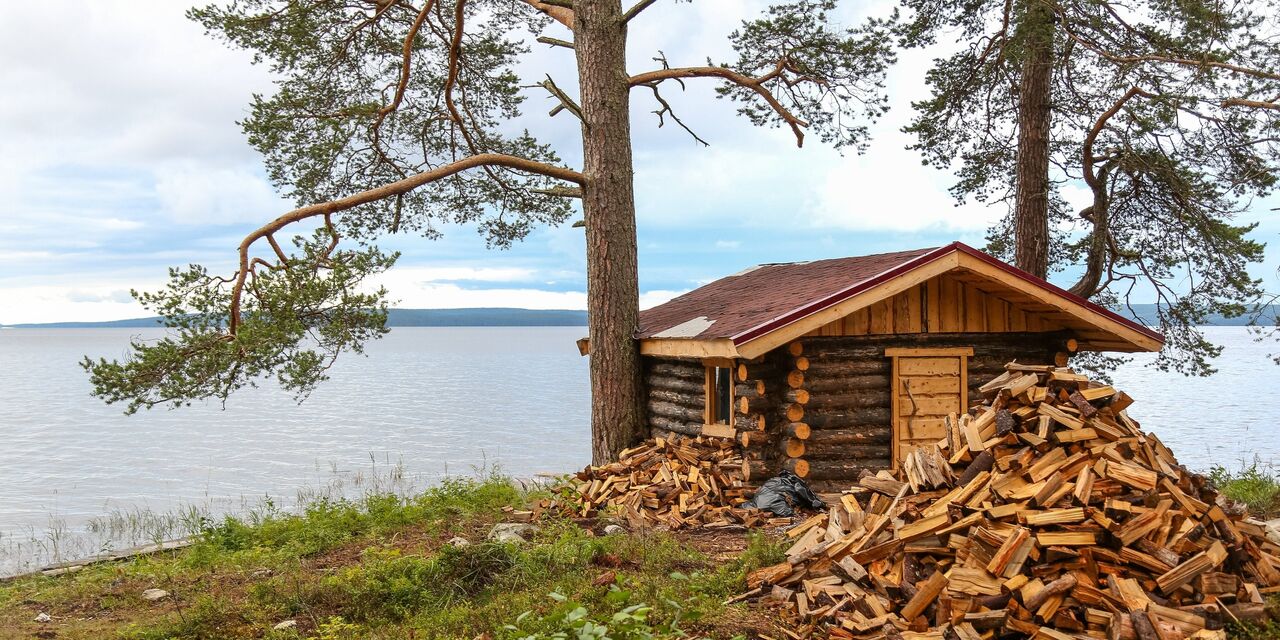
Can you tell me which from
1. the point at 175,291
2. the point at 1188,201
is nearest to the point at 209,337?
the point at 175,291

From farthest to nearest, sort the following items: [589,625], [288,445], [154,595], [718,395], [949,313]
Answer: [288,445] → [718,395] → [949,313] → [154,595] → [589,625]

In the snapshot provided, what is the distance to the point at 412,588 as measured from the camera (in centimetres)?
795

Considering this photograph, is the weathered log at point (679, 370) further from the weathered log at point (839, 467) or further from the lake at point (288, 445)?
the lake at point (288, 445)

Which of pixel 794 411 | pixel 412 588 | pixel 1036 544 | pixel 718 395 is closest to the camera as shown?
pixel 1036 544

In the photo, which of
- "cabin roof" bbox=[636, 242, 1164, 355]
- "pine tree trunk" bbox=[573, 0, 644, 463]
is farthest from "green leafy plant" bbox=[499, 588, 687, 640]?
"pine tree trunk" bbox=[573, 0, 644, 463]

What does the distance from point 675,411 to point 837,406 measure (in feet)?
8.05

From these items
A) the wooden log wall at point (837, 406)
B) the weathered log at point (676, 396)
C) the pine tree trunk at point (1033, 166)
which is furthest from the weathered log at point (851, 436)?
the pine tree trunk at point (1033, 166)

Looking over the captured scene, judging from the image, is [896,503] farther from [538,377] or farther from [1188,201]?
[538,377]

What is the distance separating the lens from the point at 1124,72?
13.8 meters

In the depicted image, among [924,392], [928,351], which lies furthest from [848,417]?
[928,351]

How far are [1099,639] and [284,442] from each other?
26.6 metres

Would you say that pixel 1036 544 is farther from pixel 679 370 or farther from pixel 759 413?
pixel 679 370

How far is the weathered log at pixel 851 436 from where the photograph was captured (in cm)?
1186

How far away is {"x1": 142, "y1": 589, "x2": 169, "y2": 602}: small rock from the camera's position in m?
9.10
